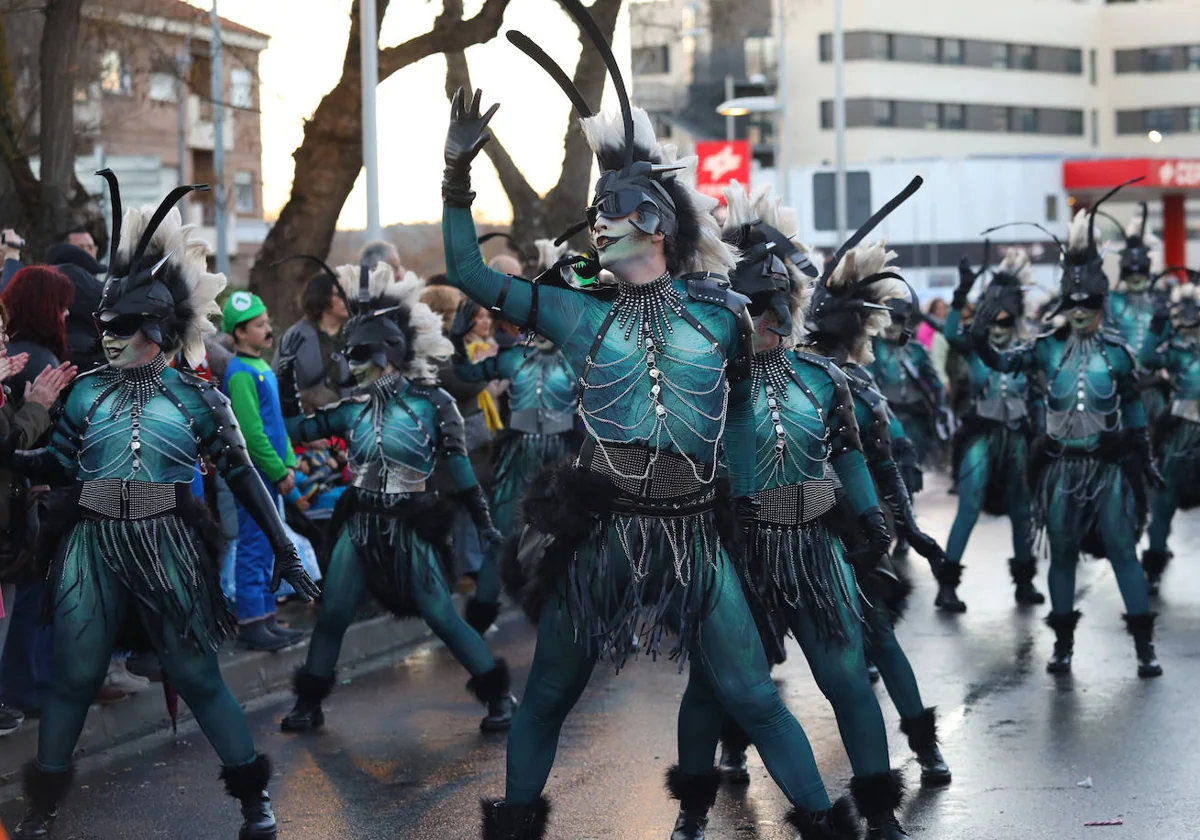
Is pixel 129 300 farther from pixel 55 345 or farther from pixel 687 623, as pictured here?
pixel 687 623

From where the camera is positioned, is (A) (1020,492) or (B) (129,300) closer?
(B) (129,300)

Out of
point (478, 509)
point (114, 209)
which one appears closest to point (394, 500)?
point (478, 509)

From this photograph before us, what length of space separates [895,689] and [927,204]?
37656mm

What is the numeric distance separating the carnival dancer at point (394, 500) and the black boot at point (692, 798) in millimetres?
2255

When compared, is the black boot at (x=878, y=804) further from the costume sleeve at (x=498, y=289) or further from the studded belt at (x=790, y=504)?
the costume sleeve at (x=498, y=289)

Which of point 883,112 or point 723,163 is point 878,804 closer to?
point 723,163

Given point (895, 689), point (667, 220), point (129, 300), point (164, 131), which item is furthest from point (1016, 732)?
point (164, 131)

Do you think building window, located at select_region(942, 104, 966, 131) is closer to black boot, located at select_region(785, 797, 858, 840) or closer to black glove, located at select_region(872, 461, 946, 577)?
black glove, located at select_region(872, 461, 946, 577)

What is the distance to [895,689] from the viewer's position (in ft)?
23.5

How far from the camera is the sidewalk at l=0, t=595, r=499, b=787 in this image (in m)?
7.68

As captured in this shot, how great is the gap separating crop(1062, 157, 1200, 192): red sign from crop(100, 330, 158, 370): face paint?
3659cm

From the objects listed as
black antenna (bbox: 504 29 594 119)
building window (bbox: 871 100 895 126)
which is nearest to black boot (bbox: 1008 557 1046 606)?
black antenna (bbox: 504 29 594 119)

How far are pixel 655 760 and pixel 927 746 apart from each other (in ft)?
3.97

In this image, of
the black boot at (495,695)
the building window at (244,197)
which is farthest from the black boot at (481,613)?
the building window at (244,197)
